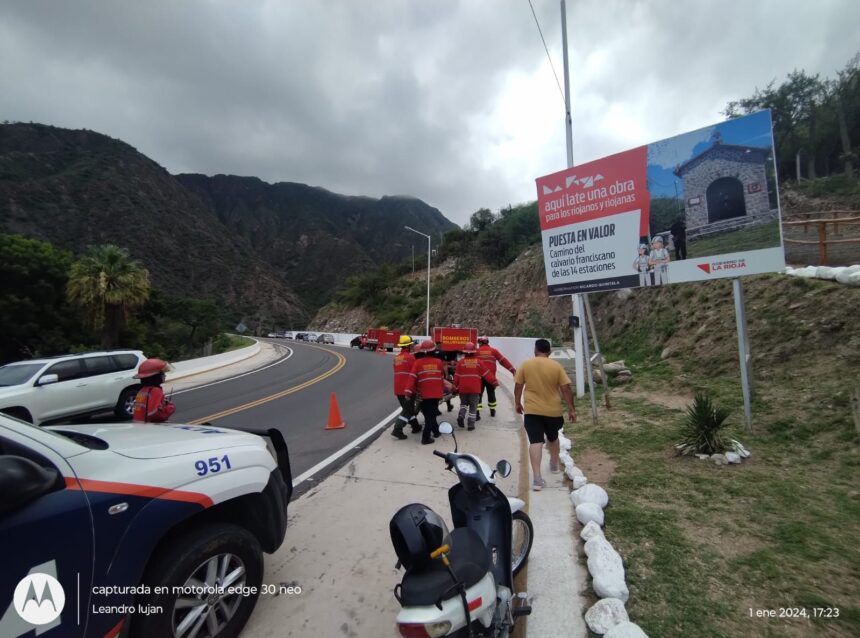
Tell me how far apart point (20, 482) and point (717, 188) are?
824 centimetres

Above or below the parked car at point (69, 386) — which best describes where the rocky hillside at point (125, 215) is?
above

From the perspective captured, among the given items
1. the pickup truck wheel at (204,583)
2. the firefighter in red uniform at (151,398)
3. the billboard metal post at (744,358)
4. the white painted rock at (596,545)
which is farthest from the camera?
the billboard metal post at (744,358)

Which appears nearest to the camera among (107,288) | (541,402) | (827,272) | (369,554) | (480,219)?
(369,554)

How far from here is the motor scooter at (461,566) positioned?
2029 millimetres

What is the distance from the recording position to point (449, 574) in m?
2.20

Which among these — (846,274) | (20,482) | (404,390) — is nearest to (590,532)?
(20,482)

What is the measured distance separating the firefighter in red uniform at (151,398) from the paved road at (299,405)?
108 centimetres

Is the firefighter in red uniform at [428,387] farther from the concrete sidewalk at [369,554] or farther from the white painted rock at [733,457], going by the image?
the white painted rock at [733,457]

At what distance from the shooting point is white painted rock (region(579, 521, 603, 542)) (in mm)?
3600

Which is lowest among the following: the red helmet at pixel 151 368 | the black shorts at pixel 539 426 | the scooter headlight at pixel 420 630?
the scooter headlight at pixel 420 630

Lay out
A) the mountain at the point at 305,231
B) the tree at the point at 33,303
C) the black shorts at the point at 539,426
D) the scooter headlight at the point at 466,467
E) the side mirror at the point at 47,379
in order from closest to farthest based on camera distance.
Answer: the scooter headlight at the point at 466,467, the black shorts at the point at 539,426, the side mirror at the point at 47,379, the tree at the point at 33,303, the mountain at the point at 305,231

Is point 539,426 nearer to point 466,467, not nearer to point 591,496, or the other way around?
point 591,496

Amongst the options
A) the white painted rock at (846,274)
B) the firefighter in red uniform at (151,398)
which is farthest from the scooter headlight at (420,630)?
the white painted rock at (846,274)

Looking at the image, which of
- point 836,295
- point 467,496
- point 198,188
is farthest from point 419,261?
point 198,188
